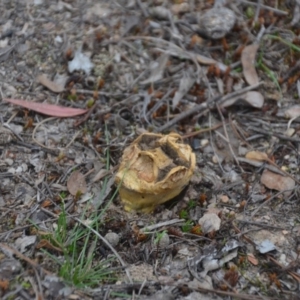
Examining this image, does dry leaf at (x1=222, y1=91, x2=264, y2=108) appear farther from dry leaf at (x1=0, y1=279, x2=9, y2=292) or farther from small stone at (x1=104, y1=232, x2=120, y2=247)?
dry leaf at (x1=0, y1=279, x2=9, y2=292)

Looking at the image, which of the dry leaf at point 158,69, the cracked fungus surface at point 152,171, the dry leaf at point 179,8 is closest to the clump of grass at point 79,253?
the cracked fungus surface at point 152,171

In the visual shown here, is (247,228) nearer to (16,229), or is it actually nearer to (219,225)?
(219,225)

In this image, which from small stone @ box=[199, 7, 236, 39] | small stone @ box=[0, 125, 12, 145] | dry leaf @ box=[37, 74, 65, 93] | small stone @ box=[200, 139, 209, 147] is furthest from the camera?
small stone @ box=[199, 7, 236, 39]

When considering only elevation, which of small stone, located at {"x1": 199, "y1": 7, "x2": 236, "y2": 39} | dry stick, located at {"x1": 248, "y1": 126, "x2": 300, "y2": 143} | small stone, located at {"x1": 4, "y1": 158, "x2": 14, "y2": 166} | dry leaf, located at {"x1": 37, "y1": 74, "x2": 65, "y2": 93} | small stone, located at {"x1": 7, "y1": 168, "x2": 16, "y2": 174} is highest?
dry leaf, located at {"x1": 37, "y1": 74, "x2": 65, "y2": 93}

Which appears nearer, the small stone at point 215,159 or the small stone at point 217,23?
the small stone at point 215,159

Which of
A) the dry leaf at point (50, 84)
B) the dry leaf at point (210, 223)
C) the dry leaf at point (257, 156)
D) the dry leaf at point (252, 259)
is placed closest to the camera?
the dry leaf at point (252, 259)

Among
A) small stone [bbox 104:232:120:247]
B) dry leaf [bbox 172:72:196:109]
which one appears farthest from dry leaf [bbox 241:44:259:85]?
small stone [bbox 104:232:120:247]

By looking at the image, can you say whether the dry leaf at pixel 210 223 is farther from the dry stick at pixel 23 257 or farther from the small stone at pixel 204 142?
the dry stick at pixel 23 257

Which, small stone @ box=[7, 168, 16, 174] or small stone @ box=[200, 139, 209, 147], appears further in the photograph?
small stone @ box=[200, 139, 209, 147]
